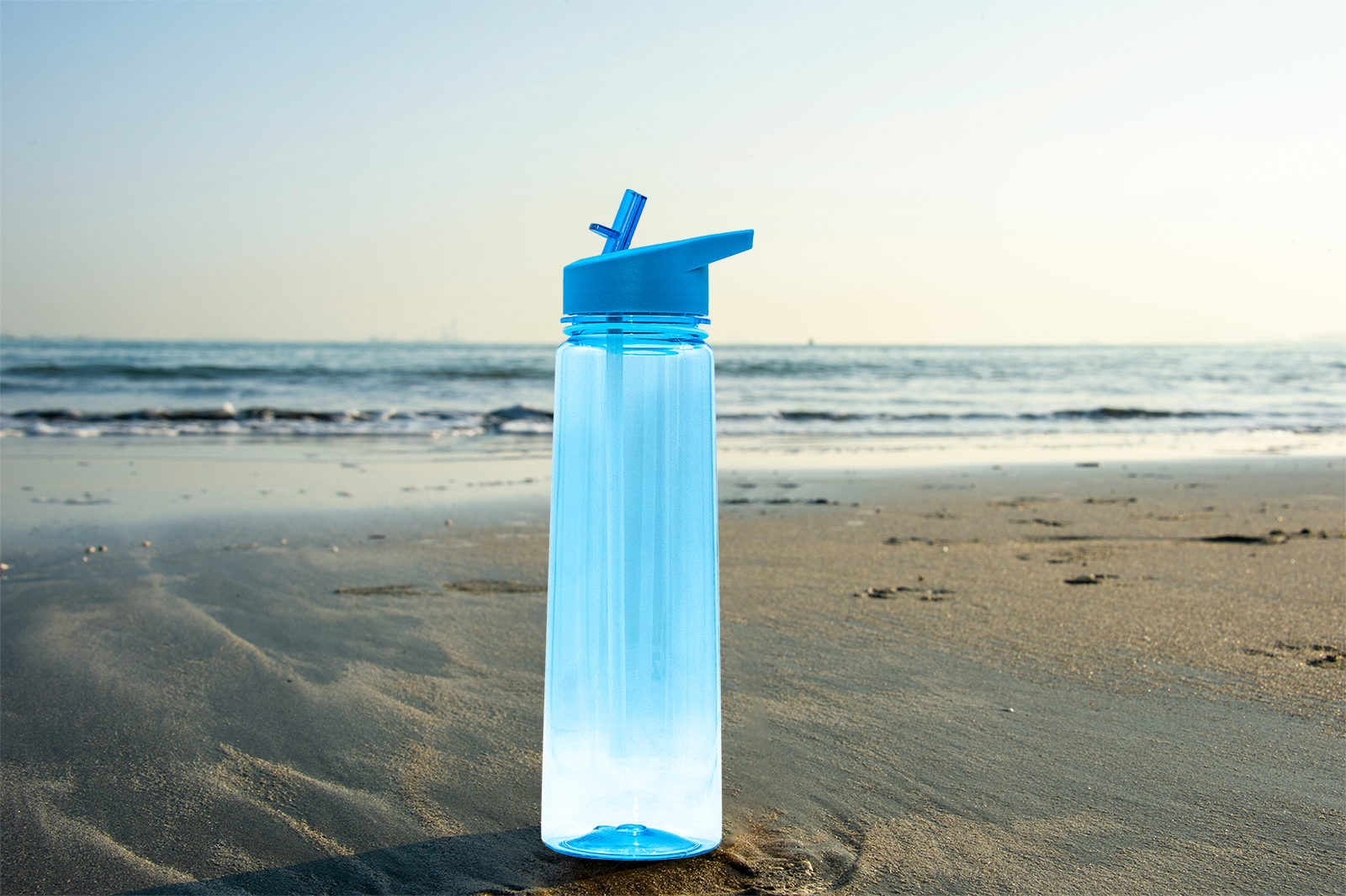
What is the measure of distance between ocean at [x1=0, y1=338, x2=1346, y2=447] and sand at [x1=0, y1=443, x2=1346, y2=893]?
5.90m

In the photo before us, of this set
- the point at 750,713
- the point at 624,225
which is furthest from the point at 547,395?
the point at 624,225

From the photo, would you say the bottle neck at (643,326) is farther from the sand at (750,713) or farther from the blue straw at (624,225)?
the sand at (750,713)

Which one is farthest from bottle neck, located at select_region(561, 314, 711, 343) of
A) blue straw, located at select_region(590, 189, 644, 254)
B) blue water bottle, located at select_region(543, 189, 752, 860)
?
blue straw, located at select_region(590, 189, 644, 254)

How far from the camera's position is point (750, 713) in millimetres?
2066

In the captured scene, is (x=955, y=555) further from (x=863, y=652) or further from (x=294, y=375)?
(x=294, y=375)

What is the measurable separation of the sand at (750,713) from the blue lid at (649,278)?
32.6 inches

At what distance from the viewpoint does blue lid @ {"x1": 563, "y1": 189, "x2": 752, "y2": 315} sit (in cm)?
136

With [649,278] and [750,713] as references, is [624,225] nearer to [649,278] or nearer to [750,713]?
[649,278]

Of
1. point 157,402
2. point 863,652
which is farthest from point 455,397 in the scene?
point 863,652

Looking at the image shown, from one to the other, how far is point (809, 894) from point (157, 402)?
16776 mm

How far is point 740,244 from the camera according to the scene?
1.42 meters

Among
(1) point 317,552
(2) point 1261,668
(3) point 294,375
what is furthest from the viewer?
(3) point 294,375

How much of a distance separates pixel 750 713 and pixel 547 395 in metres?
16.2

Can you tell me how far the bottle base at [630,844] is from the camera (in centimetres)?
142
